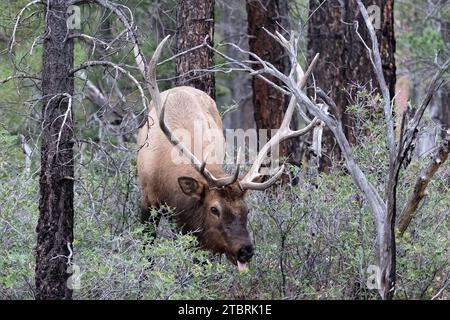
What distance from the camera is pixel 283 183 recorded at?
12.2 meters

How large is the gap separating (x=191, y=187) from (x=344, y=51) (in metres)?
4.22

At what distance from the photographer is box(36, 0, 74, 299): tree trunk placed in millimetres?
7148

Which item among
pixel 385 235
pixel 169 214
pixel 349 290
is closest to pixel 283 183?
pixel 169 214

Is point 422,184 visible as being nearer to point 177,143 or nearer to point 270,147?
point 270,147

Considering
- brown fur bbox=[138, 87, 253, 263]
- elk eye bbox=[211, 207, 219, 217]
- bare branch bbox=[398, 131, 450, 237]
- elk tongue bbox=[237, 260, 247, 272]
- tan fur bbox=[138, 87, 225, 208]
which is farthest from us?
tan fur bbox=[138, 87, 225, 208]

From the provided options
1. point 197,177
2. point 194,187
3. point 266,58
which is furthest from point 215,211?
point 266,58

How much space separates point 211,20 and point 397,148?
3.91 m

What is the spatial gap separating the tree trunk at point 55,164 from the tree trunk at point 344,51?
186 inches

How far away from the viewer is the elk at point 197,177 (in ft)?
27.3

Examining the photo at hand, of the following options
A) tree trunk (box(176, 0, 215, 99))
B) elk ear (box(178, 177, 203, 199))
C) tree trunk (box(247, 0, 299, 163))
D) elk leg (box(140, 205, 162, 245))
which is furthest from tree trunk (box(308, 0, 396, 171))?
elk ear (box(178, 177, 203, 199))

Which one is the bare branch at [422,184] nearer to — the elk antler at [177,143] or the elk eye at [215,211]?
the elk antler at [177,143]

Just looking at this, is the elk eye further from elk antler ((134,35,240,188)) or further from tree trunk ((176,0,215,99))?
tree trunk ((176,0,215,99))

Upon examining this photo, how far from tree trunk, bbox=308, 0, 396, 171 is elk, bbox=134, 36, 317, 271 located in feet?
7.95
